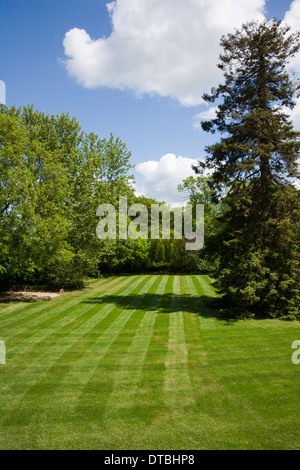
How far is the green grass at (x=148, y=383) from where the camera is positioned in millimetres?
5118

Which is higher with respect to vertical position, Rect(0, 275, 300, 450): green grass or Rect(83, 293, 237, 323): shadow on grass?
Rect(83, 293, 237, 323): shadow on grass

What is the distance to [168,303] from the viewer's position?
619 inches

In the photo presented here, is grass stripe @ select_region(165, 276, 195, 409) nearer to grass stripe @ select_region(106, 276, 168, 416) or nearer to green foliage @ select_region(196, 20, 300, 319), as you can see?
grass stripe @ select_region(106, 276, 168, 416)

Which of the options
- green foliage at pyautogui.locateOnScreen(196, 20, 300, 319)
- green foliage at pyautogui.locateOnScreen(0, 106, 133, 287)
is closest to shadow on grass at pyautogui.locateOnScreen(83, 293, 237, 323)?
green foliage at pyautogui.locateOnScreen(196, 20, 300, 319)

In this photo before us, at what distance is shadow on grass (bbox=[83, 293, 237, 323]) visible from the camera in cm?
1385

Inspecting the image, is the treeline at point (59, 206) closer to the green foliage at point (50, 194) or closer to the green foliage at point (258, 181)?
the green foliage at point (50, 194)

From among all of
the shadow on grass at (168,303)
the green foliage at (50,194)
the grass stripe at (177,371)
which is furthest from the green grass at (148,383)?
the green foliage at (50,194)

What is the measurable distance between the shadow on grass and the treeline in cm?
272

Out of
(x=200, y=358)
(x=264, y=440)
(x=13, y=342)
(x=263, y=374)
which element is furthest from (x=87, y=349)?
(x=264, y=440)

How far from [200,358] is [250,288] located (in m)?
4.56

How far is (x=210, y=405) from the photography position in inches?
237

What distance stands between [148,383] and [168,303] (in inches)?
346

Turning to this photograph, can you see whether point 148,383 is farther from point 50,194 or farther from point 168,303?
point 50,194

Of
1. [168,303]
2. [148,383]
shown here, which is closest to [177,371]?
[148,383]
